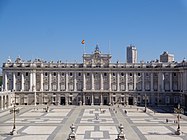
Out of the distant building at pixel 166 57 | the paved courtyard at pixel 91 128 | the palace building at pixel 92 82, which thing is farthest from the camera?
the distant building at pixel 166 57

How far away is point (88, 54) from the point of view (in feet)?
315

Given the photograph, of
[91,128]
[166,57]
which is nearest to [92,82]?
[91,128]

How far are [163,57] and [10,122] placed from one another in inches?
3435

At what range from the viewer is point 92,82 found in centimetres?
9475

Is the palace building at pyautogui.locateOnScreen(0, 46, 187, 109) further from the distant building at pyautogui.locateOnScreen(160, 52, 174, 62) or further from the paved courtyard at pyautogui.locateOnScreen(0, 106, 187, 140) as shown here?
the distant building at pyautogui.locateOnScreen(160, 52, 174, 62)

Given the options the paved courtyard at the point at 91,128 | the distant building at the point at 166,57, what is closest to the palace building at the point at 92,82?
the paved courtyard at the point at 91,128

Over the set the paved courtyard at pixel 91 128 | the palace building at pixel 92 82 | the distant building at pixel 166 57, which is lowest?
the paved courtyard at pixel 91 128

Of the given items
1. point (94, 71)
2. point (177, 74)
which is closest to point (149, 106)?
point (177, 74)

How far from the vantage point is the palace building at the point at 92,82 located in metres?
93.2

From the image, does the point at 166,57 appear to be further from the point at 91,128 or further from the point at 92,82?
the point at 91,128

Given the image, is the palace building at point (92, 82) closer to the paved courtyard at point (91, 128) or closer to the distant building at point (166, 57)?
the paved courtyard at point (91, 128)

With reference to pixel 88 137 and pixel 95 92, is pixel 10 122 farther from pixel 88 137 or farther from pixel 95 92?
pixel 95 92

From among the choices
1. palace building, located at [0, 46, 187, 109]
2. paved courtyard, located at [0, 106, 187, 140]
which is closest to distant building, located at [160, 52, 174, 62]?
palace building, located at [0, 46, 187, 109]

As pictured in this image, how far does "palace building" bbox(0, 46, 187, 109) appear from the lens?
93188mm
